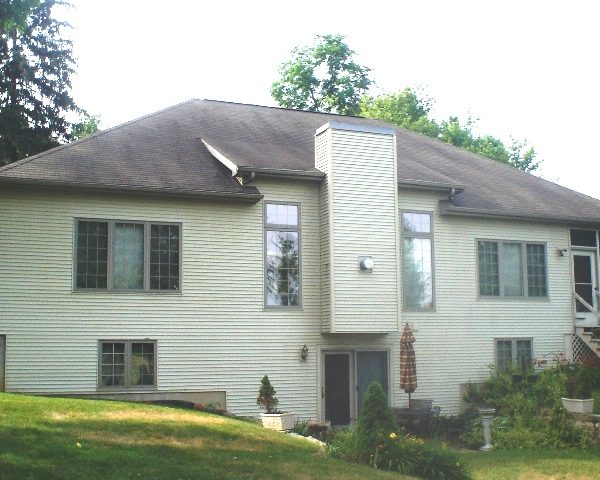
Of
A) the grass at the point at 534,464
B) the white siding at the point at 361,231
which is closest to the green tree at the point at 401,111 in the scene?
the white siding at the point at 361,231

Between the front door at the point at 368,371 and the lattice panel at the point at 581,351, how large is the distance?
6.00 metres

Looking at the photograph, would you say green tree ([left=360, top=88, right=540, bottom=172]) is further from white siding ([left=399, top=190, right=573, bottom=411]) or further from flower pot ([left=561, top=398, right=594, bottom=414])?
flower pot ([left=561, top=398, right=594, bottom=414])

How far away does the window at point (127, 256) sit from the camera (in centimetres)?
1723

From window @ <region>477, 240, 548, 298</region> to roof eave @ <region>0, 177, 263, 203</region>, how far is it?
264 inches

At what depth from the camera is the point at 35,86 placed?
35.3 metres

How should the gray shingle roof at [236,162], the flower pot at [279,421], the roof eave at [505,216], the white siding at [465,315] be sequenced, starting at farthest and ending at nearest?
the roof eave at [505,216]
the white siding at [465,315]
the gray shingle roof at [236,162]
the flower pot at [279,421]

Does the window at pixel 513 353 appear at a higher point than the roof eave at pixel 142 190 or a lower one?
lower

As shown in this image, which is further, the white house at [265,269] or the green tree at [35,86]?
the green tree at [35,86]

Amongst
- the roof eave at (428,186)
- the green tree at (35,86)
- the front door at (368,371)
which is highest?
the green tree at (35,86)

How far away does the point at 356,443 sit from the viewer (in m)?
12.9

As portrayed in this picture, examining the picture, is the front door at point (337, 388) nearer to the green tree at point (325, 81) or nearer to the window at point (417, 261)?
the window at point (417, 261)

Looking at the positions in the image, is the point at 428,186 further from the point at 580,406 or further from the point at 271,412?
the point at 271,412

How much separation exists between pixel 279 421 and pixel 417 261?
6.35m

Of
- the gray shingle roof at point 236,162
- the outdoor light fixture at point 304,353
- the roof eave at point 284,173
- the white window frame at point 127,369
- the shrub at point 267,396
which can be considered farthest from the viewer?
the outdoor light fixture at point 304,353
